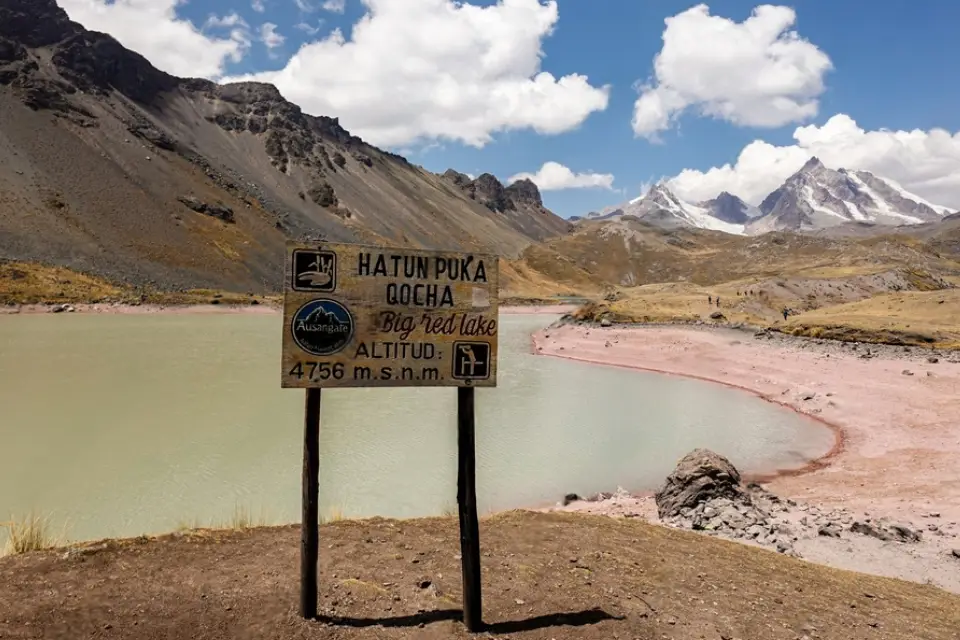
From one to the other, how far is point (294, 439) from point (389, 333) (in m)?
16.4

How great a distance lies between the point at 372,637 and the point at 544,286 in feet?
588

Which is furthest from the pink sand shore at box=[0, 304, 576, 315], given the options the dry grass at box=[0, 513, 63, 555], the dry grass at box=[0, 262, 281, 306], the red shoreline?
the dry grass at box=[0, 513, 63, 555]

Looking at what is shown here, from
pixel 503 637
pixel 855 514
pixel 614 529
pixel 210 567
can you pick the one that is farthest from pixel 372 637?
pixel 855 514

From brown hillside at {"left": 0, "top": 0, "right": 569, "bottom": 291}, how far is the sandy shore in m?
75.5

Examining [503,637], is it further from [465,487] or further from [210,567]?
[210,567]

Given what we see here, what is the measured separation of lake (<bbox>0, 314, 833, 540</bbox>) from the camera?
50.6ft

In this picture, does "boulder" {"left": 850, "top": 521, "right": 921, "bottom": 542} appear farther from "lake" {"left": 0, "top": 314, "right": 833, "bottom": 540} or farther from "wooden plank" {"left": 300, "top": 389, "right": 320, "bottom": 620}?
"wooden plank" {"left": 300, "top": 389, "right": 320, "bottom": 620}

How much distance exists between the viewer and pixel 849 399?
1148 inches

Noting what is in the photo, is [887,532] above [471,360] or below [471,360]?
below

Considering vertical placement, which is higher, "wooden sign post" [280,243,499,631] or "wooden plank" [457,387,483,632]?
"wooden sign post" [280,243,499,631]

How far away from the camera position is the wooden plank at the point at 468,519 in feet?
21.3

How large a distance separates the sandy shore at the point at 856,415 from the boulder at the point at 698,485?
1.92 ft

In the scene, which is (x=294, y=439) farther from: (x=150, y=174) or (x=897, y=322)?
(x=150, y=174)

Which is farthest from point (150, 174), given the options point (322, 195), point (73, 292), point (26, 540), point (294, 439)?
point (26, 540)
